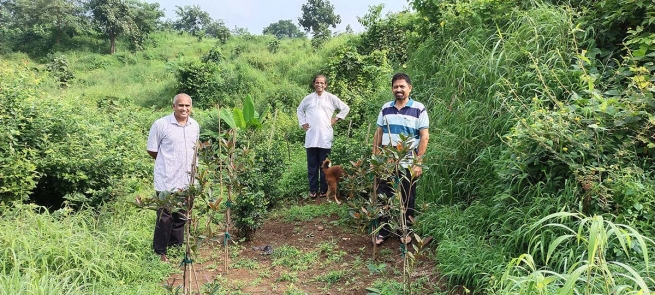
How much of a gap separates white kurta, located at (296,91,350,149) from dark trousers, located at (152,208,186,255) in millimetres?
2069

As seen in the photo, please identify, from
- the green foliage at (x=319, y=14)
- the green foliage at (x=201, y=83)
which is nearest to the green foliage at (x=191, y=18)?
the green foliage at (x=319, y=14)

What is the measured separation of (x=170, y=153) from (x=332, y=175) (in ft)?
7.00

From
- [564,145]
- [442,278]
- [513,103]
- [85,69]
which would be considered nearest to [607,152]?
[564,145]

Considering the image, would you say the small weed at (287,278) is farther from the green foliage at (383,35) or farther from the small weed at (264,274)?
the green foliage at (383,35)

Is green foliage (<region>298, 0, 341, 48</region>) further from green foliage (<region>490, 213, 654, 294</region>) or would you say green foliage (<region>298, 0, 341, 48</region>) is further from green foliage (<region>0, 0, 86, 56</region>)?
green foliage (<region>490, 213, 654, 294</region>)

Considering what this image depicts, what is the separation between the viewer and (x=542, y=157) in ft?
10.5

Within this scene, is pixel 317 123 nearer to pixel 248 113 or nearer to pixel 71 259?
pixel 248 113

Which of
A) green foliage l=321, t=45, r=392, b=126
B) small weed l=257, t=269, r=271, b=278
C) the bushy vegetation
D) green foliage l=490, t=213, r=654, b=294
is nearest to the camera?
green foliage l=490, t=213, r=654, b=294

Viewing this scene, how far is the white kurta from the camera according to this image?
540 cm

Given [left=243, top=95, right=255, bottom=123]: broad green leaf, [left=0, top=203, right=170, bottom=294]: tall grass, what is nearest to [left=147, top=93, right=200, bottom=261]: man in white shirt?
[left=0, top=203, right=170, bottom=294]: tall grass

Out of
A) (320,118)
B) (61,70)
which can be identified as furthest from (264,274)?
(61,70)

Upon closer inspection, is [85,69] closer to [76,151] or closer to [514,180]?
[76,151]

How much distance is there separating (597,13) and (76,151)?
239 inches

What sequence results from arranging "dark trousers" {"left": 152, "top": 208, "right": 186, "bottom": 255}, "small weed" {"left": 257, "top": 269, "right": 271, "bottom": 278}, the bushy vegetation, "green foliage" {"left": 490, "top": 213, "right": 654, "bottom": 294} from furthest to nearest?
"dark trousers" {"left": 152, "top": 208, "right": 186, "bottom": 255}
"small weed" {"left": 257, "top": 269, "right": 271, "bottom": 278}
the bushy vegetation
"green foliage" {"left": 490, "top": 213, "right": 654, "bottom": 294}
